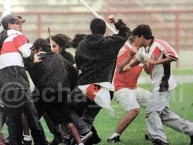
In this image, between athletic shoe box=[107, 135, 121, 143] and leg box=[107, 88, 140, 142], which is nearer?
athletic shoe box=[107, 135, 121, 143]

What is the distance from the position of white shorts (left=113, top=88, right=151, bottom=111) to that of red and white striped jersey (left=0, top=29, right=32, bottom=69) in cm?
240

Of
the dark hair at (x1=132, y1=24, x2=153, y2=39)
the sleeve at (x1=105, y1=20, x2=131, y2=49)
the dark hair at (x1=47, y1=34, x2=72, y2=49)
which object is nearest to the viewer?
the sleeve at (x1=105, y1=20, x2=131, y2=49)

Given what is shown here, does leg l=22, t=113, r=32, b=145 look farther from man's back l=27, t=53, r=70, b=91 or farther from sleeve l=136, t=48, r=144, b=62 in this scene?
sleeve l=136, t=48, r=144, b=62

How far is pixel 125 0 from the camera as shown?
109 feet

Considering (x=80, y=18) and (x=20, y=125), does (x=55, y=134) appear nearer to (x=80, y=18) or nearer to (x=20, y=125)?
(x=20, y=125)

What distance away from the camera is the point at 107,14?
30.0 m

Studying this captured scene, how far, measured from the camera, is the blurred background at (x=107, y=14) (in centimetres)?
3053

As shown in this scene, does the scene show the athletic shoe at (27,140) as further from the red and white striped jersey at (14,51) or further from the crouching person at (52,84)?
the red and white striped jersey at (14,51)

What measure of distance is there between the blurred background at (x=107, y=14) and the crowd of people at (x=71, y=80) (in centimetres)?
1802

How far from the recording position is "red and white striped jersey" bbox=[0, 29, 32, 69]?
1057cm

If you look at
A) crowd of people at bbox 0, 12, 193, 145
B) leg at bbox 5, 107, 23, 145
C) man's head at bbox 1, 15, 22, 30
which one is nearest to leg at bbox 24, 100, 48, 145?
crowd of people at bbox 0, 12, 193, 145

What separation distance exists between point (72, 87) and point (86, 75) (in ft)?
1.82

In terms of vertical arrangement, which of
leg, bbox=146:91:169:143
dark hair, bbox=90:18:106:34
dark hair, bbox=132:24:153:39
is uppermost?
dark hair, bbox=90:18:106:34

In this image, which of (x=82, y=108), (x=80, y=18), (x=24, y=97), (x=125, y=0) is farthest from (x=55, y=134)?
(x=125, y=0)
